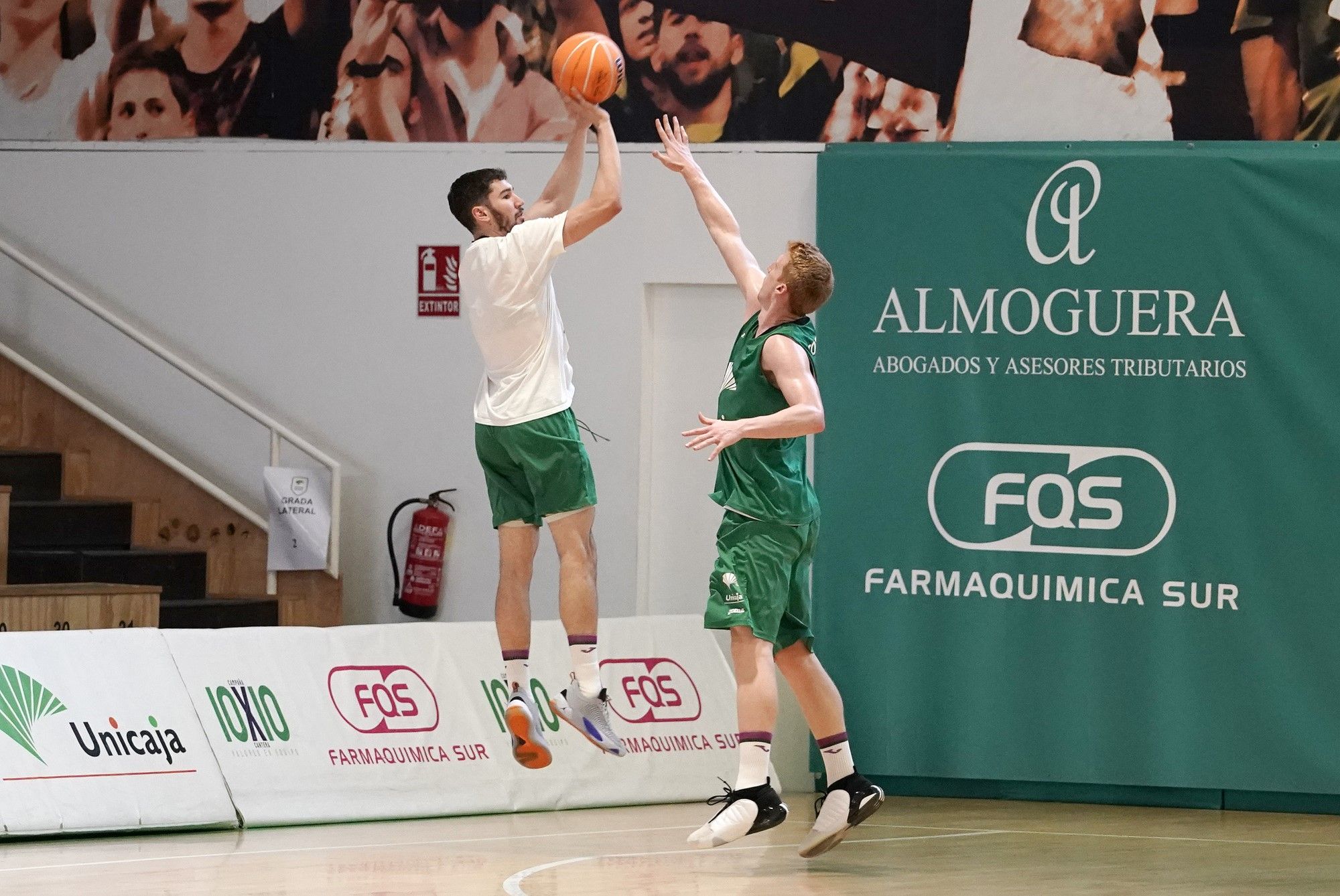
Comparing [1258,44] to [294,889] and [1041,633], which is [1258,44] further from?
[294,889]

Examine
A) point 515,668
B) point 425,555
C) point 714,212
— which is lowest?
point 515,668

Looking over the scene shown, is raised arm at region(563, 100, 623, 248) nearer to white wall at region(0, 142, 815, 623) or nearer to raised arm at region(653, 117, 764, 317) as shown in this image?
raised arm at region(653, 117, 764, 317)

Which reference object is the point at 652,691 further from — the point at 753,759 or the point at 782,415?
the point at 782,415

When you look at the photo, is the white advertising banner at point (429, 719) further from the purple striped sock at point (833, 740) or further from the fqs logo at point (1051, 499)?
the purple striped sock at point (833, 740)

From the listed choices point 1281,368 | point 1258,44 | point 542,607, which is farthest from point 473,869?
point 1258,44

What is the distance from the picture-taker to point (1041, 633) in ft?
Result: 27.2

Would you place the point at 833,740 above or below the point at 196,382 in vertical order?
below

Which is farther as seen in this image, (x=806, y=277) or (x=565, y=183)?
(x=565, y=183)

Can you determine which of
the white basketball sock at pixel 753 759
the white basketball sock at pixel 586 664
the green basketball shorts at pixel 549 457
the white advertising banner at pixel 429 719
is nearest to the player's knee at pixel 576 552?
the green basketball shorts at pixel 549 457

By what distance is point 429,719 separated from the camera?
771 centimetres

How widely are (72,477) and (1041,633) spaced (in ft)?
16.3

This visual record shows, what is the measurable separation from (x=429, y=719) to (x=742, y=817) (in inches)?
87.3

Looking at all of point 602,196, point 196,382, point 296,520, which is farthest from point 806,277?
point 196,382

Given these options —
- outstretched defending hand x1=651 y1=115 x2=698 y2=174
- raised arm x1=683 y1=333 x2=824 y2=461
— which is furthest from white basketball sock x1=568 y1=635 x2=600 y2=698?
outstretched defending hand x1=651 y1=115 x2=698 y2=174
